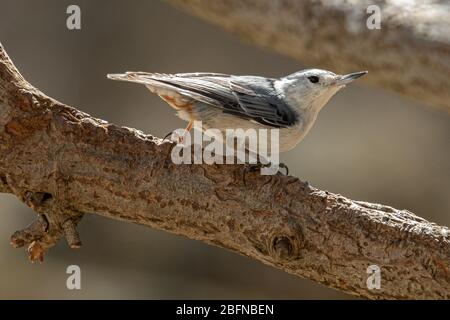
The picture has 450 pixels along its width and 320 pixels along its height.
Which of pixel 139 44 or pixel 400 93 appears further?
pixel 139 44

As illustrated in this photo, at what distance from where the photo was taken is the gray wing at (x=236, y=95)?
2953 millimetres

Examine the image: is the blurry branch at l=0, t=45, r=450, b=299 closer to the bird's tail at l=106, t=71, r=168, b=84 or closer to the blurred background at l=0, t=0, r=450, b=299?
the bird's tail at l=106, t=71, r=168, b=84

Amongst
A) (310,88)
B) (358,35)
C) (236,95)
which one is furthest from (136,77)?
(358,35)

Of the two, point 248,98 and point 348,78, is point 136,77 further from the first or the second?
point 348,78

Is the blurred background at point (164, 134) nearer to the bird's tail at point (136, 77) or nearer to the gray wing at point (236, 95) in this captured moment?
the gray wing at point (236, 95)

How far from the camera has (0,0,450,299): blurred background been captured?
5.42 metres

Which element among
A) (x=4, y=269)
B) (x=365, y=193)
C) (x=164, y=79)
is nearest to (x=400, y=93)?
(x=164, y=79)

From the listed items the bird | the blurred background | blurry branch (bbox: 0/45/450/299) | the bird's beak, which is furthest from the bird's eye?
the blurred background

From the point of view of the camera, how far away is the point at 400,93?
302cm

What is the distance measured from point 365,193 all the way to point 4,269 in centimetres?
255

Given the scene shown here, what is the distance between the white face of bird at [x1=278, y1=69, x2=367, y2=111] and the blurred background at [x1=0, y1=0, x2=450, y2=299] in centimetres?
237

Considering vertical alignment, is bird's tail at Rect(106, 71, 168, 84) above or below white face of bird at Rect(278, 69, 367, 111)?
below

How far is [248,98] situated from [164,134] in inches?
97.8
